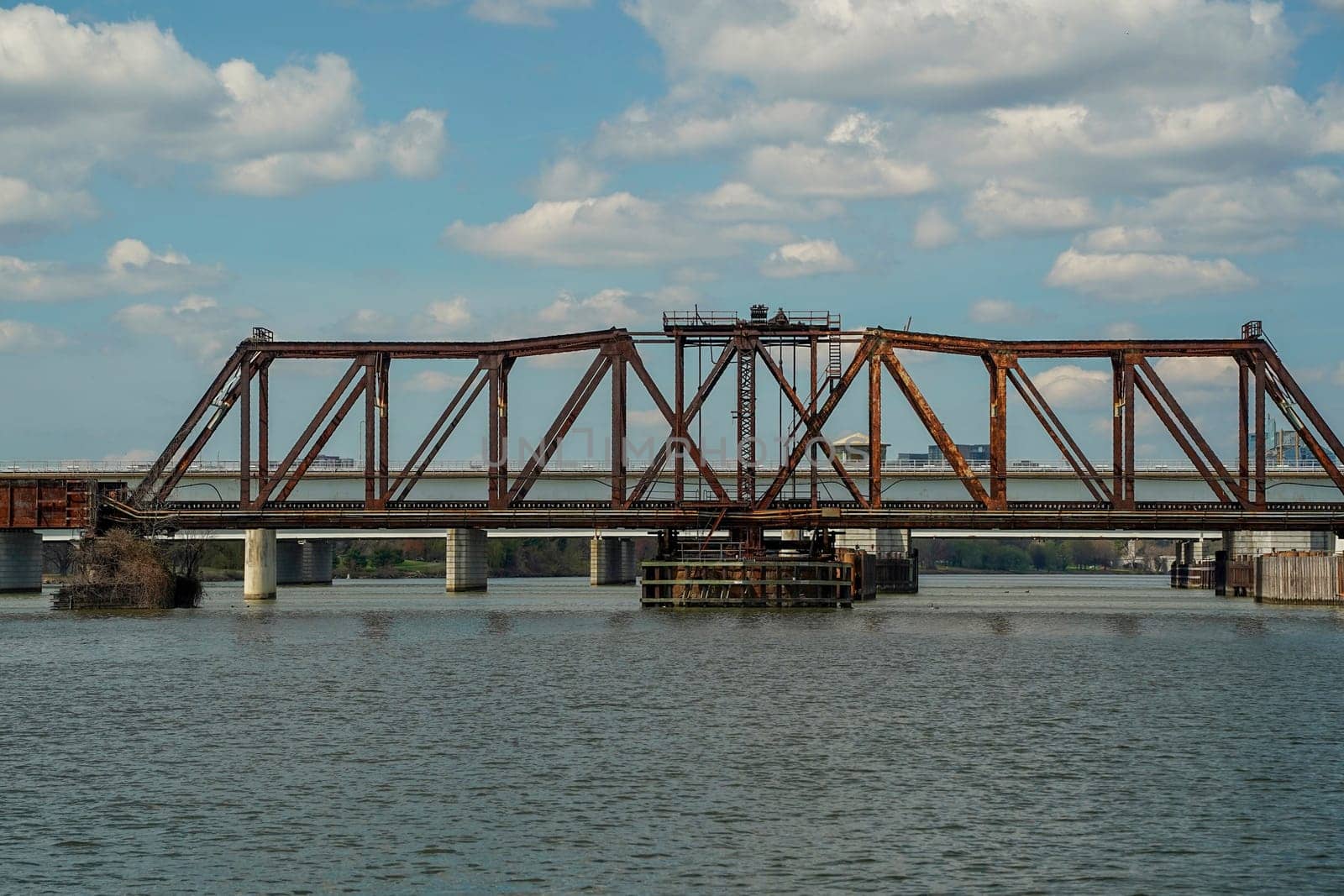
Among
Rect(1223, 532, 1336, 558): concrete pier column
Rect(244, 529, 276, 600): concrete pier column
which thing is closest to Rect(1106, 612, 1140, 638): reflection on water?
Rect(1223, 532, 1336, 558): concrete pier column

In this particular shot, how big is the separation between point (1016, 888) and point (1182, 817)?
6154 mm

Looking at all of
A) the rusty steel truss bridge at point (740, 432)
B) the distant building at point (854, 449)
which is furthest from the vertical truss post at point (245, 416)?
the distant building at point (854, 449)

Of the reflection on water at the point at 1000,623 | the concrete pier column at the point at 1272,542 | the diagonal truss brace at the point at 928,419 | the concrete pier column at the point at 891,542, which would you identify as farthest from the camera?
the concrete pier column at the point at 1272,542

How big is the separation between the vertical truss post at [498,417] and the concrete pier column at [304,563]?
232ft

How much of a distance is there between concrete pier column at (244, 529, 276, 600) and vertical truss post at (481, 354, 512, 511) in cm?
2288

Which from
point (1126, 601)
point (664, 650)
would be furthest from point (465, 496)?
point (664, 650)

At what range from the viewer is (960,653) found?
61.2 m

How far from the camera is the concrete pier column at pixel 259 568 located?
111562mm

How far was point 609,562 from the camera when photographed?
166250 millimetres

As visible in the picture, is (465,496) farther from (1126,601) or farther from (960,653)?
(960,653)

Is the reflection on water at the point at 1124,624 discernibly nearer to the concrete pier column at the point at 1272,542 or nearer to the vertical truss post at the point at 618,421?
the vertical truss post at the point at 618,421

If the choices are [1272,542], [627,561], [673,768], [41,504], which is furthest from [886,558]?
[673,768]

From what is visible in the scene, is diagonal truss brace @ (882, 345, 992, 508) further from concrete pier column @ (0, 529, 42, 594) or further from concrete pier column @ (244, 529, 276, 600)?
concrete pier column @ (0, 529, 42, 594)

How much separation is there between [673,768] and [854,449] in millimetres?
117069
